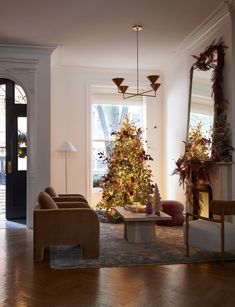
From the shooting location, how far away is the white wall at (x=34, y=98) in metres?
6.72

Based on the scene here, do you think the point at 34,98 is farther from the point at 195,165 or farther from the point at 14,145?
the point at 195,165

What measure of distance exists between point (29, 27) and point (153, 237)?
12.2ft

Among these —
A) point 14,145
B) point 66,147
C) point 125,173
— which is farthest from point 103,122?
point 14,145

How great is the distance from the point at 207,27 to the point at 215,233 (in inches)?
130

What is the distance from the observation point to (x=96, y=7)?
17.1 ft

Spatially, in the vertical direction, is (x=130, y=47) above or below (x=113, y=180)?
above

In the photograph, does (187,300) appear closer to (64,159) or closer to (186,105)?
(186,105)

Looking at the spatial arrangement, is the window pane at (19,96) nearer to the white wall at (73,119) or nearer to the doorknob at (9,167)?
the white wall at (73,119)

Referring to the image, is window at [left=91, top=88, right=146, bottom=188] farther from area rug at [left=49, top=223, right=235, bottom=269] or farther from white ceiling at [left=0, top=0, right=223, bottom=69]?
area rug at [left=49, top=223, right=235, bottom=269]

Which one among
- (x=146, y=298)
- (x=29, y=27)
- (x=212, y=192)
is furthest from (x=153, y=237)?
(x=29, y=27)

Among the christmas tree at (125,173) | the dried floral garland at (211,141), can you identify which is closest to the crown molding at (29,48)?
the christmas tree at (125,173)

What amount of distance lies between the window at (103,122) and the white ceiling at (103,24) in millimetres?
1255

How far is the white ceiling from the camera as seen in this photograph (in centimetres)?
513

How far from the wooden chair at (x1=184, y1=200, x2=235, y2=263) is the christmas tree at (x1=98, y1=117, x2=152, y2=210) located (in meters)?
2.58
